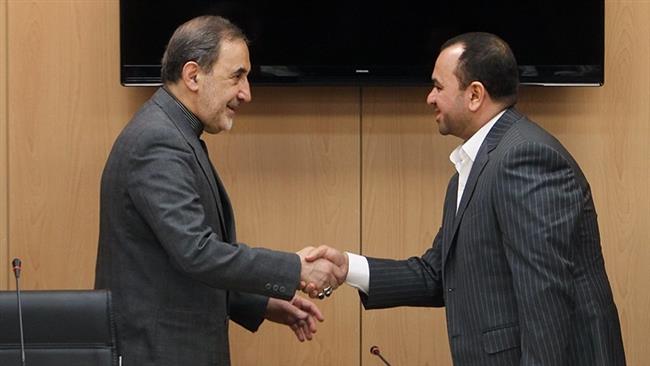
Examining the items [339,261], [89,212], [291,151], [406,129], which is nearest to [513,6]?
[406,129]

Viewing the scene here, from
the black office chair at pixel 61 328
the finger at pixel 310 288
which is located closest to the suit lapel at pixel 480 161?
the finger at pixel 310 288

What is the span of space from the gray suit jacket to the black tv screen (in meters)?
1.34

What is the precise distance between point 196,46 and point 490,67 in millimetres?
827

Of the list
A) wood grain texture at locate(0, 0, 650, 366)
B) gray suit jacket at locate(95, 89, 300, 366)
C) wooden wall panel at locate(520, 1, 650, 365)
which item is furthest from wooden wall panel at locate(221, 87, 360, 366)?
gray suit jacket at locate(95, 89, 300, 366)

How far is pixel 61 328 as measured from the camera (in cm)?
290

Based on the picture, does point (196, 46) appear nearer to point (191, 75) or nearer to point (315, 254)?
point (191, 75)

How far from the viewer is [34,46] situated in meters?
4.80

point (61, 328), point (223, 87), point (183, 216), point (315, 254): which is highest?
point (223, 87)

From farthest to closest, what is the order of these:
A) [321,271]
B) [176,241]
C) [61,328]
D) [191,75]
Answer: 1. [321,271]
2. [191,75]
3. [176,241]
4. [61,328]

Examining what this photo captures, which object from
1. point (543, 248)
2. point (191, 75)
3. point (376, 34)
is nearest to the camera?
point (543, 248)

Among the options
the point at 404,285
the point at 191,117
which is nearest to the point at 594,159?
the point at 404,285

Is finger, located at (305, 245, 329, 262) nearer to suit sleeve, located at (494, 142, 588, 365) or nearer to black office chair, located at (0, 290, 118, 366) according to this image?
suit sleeve, located at (494, 142, 588, 365)

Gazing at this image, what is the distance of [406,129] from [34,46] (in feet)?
4.90

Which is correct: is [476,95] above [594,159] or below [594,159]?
above
